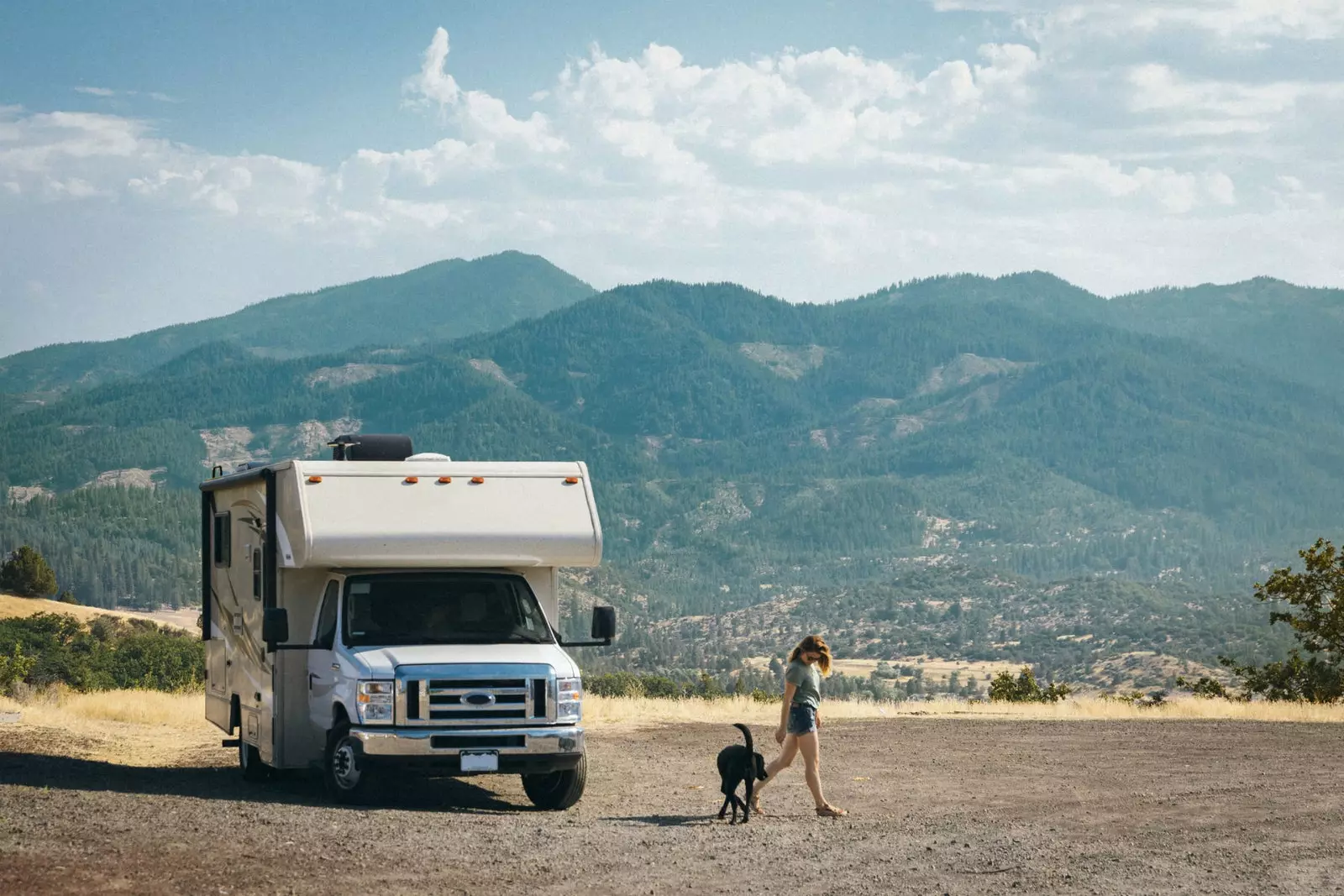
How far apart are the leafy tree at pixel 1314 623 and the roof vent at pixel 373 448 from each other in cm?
2283

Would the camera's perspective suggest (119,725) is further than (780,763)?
Yes

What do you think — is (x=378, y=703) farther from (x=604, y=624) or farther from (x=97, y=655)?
(x=97, y=655)

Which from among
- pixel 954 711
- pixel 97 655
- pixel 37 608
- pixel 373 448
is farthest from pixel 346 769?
pixel 37 608

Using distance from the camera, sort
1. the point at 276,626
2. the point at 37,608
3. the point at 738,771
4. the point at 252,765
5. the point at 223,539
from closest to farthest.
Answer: the point at 738,771 → the point at 276,626 → the point at 252,765 → the point at 223,539 → the point at 37,608

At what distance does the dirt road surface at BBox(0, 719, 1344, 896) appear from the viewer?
10914 millimetres

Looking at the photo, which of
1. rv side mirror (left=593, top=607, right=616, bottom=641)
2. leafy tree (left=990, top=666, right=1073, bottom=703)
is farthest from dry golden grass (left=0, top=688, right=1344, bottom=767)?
leafy tree (left=990, top=666, right=1073, bottom=703)

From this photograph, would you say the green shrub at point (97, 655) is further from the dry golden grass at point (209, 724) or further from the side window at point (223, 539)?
the side window at point (223, 539)

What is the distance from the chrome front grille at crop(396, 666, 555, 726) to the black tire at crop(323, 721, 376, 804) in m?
0.50

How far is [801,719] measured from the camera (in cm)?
1419

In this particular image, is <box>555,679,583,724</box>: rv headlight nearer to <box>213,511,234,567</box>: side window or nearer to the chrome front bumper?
the chrome front bumper

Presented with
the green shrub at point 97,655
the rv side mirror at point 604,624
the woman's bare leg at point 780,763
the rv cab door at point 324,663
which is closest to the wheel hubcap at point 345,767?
the rv cab door at point 324,663

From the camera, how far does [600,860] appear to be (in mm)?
11742

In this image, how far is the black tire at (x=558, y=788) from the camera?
15000 millimetres

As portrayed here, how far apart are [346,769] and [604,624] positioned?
9.17ft
